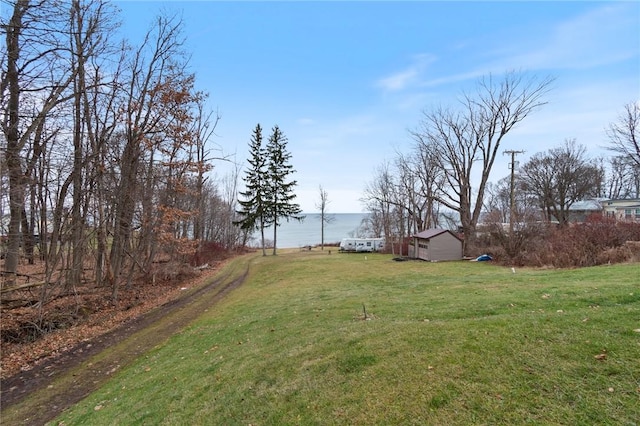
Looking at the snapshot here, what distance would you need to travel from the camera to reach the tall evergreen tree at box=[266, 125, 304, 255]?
114 ft

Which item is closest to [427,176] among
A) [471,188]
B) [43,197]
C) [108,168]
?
[471,188]

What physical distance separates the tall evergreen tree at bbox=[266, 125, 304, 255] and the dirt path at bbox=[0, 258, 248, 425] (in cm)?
2196

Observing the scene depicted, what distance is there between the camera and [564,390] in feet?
10.1

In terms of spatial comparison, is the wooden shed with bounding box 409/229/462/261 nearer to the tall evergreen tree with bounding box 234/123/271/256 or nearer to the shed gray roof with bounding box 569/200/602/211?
the tall evergreen tree with bounding box 234/123/271/256

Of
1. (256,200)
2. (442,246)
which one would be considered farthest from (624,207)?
(256,200)

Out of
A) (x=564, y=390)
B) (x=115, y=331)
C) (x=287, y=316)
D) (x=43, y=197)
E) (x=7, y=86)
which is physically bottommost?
(x=115, y=331)

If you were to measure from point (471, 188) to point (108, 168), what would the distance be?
27583mm

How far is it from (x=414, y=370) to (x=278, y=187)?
104ft

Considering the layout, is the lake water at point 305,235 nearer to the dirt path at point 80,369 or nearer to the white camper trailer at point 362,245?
the white camper trailer at point 362,245

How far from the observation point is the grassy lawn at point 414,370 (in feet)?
10.1

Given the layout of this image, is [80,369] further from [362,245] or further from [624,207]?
[624,207]

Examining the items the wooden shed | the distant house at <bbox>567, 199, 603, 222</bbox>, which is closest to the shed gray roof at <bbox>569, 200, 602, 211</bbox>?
the distant house at <bbox>567, 199, 603, 222</bbox>

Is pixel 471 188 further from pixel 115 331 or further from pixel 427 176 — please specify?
pixel 115 331

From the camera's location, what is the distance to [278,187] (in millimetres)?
34906
